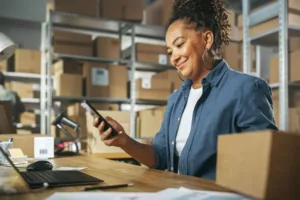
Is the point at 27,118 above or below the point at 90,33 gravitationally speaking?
below

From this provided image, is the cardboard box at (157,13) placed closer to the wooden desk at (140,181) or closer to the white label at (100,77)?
the white label at (100,77)

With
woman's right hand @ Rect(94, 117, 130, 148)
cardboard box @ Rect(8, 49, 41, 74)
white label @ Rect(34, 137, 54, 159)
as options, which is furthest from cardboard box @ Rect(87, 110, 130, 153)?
cardboard box @ Rect(8, 49, 41, 74)

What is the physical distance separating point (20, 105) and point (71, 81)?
1.96 ft

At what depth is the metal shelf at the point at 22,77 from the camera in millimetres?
3701

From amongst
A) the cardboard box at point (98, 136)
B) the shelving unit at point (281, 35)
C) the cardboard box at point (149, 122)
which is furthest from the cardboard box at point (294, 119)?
the cardboard box at point (149, 122)

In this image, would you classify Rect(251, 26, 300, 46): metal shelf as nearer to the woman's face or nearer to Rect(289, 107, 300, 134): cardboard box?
Rect(289, 107, 300, 134): cardboard box

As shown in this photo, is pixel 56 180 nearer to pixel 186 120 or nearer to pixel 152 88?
pixel 186 120

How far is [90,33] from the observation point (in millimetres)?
3961

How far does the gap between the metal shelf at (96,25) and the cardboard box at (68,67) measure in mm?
445

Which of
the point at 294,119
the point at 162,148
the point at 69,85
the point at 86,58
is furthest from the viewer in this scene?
the point at 86,58

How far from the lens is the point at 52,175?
39.2 inches

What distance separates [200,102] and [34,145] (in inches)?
38.1

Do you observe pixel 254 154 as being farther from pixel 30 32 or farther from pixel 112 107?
pixel 30 32

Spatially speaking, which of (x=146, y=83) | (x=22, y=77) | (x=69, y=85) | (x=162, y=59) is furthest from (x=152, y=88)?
(x=22, y=77)
